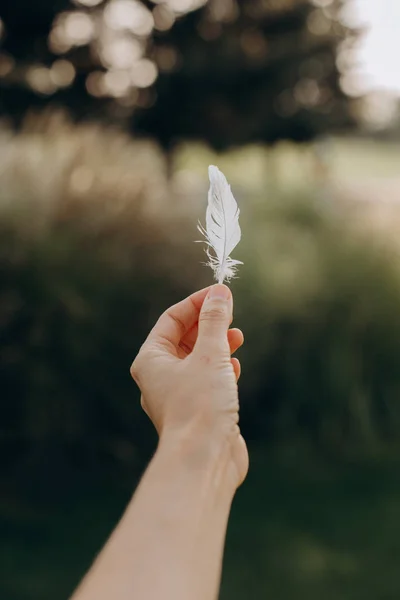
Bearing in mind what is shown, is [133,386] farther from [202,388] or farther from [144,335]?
[202,388]

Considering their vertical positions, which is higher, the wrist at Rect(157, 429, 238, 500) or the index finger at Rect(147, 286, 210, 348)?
the index finger at Rect(147, 286, 210, 348)

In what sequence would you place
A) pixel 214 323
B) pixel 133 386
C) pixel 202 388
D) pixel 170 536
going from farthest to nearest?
1. pixel 133 386
2. pixel 214 323
3. pixel 202 388
4. pixel 170 536

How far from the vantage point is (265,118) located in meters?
18.4

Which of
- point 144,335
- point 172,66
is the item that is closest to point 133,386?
point 144,335

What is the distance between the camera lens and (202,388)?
4.96ft

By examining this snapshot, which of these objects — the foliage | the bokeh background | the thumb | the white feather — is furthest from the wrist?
the foliage

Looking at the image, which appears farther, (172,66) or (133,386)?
(172,66)

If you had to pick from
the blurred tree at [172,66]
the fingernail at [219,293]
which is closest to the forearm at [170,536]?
the fingernail at [219,293]

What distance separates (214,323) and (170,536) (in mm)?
531

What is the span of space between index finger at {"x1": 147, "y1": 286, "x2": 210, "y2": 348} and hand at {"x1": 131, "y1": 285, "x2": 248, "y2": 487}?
0.08ft

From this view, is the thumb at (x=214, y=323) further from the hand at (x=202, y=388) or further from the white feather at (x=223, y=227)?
the white feather at (x=223, y=227)

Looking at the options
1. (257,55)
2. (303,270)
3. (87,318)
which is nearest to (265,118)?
(257,55)

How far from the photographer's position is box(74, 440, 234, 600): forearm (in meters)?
1.14

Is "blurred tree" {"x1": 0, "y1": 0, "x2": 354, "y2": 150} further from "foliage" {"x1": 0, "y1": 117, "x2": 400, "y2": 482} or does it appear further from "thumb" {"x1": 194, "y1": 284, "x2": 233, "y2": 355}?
"thumb" {"x1": 194, "y1": 284, "x2": 233, "y2": 355}
